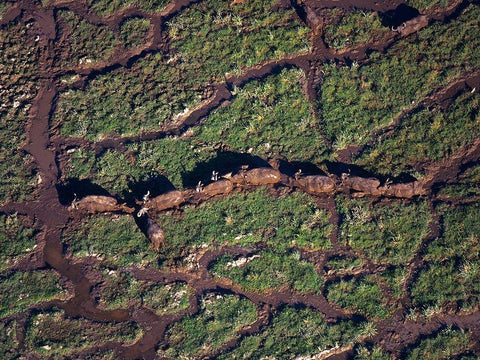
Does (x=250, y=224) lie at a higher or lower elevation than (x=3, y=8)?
lower

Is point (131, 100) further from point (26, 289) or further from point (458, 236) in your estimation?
point (458, 236)

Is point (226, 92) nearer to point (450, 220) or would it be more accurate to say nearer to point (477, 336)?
point (450, 220)

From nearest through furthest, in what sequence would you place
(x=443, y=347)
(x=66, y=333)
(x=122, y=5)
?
(x=443, y=347), (x=66, y=333), (x=122, y=5)

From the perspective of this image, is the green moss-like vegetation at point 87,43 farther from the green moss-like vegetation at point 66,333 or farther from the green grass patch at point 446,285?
the green grass patch at point 446,285

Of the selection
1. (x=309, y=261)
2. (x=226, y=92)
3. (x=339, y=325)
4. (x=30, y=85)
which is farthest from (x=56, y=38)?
(x=339, y=325)

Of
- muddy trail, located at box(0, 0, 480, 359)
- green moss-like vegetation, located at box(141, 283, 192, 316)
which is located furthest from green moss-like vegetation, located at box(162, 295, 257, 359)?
green moss-like vegetation, located at box(141, 283, 192, 316)

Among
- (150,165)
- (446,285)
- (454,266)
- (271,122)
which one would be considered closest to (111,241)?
(150,165)
